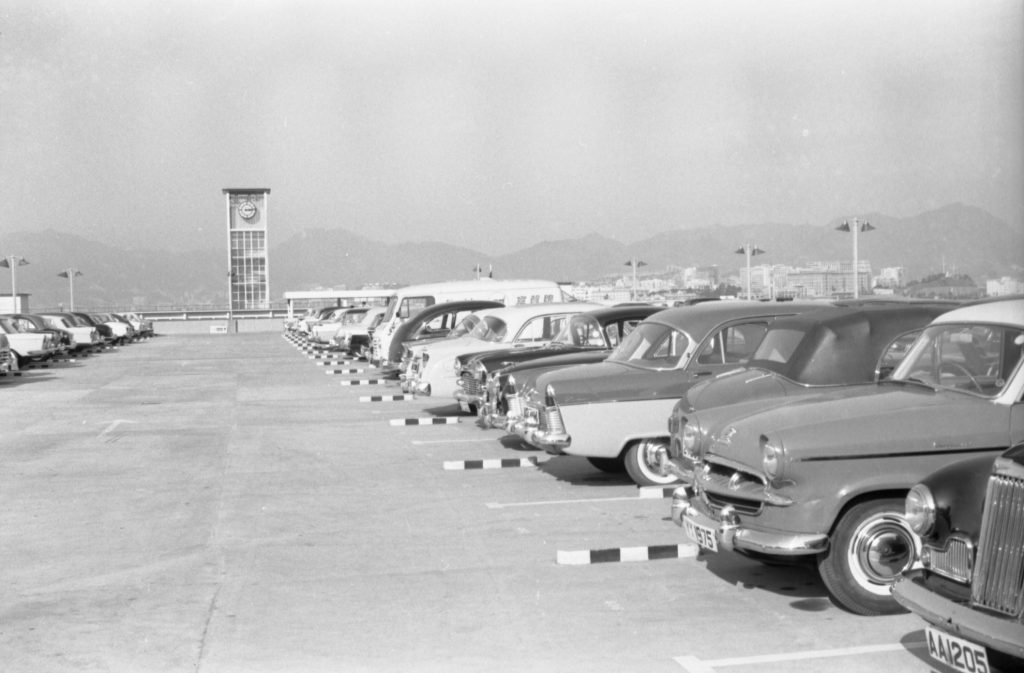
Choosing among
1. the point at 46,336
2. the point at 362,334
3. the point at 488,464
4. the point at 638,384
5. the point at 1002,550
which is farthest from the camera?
the point at 46,336

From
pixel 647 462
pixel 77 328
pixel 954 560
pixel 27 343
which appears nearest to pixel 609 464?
pixel 647 462

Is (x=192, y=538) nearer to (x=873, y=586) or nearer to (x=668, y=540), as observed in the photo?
(x=668, y=540)

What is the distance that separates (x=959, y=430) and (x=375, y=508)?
17.8ft

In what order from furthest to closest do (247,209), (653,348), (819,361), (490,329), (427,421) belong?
(247,209) < (490,329) < (427,421) < (653,348) < (819,361)

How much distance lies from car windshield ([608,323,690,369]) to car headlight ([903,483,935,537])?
5.82m

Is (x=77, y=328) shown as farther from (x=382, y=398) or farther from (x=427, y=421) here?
(x=427, y=421)

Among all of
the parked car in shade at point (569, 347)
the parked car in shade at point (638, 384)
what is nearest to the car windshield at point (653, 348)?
the parked car in shade at point (638, 384)

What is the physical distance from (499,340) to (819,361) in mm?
8970

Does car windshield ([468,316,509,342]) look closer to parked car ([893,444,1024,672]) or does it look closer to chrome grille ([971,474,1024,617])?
parked car ([893,444,1024,672])

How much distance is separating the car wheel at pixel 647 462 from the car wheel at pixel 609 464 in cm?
65

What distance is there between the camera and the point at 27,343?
115 ft

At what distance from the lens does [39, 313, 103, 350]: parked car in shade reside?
145 feet

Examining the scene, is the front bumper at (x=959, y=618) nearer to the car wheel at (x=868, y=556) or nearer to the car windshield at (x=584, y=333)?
the car wheel at (x=868, y=556)

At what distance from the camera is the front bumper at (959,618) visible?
4629 millimetres
